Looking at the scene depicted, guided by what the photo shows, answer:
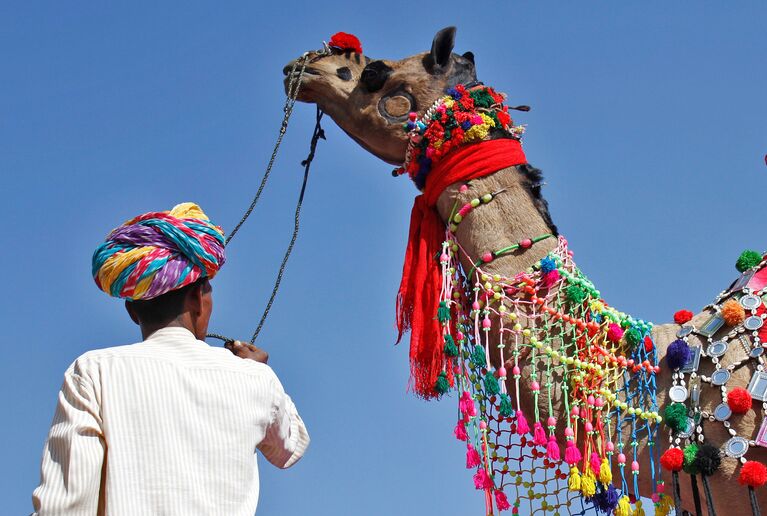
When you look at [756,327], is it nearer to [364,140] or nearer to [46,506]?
[364,140]

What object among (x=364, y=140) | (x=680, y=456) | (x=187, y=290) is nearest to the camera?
(x=187, y=290)

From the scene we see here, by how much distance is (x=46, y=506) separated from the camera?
107 inches

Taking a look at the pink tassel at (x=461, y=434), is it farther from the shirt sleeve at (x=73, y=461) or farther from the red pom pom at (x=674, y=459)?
the shirt sleeve at (x=73, y=461)

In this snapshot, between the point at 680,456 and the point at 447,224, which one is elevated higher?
the point at 447,224

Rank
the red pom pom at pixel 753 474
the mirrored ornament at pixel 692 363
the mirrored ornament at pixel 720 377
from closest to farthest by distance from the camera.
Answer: the red pom pom at pixel 753 474 < the mirrored ornament at pixel 720 377 < the mirrored ornament at pixel 692 363

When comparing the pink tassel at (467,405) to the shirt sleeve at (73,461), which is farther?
the pink tassel at (467,405)

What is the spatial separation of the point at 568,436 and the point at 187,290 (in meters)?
2.12

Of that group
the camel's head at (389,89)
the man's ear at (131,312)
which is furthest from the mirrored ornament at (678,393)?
the man's ear at (131,312)

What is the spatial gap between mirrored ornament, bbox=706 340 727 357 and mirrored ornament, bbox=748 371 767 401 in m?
0.16

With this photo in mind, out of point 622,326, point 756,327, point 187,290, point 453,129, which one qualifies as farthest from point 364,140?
point 187,290

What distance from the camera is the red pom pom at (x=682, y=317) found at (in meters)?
5.04

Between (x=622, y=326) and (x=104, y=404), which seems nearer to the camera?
(x=104, y=404)

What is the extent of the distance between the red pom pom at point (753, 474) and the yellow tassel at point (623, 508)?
1.61 ft

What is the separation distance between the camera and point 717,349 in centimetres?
471
